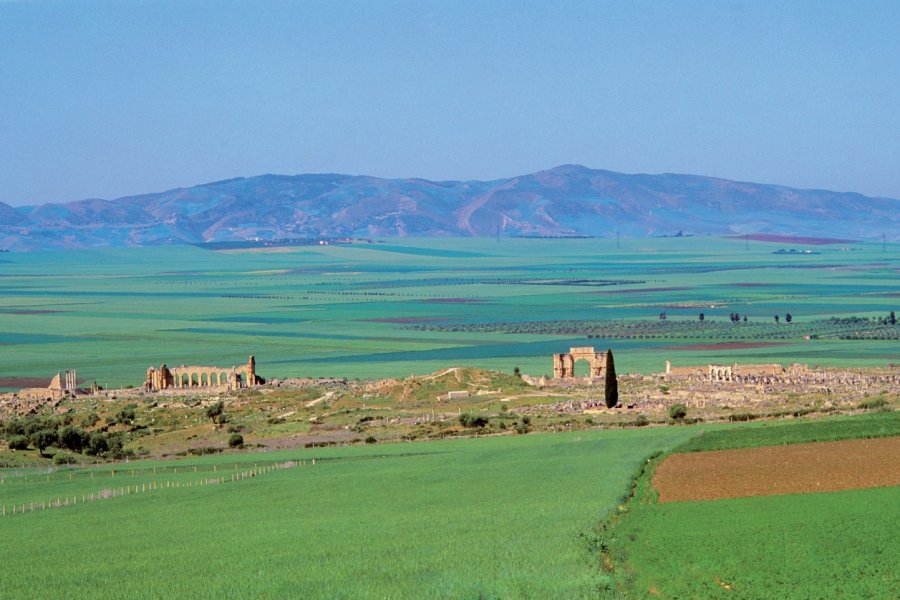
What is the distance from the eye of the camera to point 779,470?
114 ft

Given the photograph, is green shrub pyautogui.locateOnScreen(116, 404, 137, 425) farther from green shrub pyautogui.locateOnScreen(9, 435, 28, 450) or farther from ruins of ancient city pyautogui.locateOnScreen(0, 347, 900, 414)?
green shrub pyautogui.locateOnScreen(9, 435, 28, 450)

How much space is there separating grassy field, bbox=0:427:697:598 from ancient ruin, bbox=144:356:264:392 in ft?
90.7

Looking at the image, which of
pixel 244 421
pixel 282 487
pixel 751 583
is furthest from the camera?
pixel 244 421

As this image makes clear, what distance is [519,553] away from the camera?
81.3 ft

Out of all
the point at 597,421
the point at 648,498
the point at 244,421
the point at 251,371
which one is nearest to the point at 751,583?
the point at 648,498

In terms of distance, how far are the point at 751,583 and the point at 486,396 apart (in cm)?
4222

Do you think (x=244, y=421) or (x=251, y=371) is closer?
(x=244, y=421)

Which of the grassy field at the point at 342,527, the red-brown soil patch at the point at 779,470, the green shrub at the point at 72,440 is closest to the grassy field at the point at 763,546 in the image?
the grassy field at the point at 342,527

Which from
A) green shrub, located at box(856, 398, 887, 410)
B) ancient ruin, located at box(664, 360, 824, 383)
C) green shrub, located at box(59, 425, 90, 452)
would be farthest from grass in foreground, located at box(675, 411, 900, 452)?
green shrub, located at box(59, 425, 90, 452)

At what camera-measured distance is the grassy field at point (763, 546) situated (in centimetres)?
2173

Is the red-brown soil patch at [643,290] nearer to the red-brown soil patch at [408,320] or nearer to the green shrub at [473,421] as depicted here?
the red-brown soil patch at [408,320]

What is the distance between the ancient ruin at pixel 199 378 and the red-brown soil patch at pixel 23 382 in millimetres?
6442

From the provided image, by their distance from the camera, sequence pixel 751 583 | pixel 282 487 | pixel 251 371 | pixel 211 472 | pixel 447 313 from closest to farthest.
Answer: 1. pixel 751 583
2. pixel 282 487
3. pixel 211 472
4. pixel 251 371
5. pixel 447 313

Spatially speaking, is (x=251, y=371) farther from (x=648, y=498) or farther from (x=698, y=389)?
(x=648, y=498)
